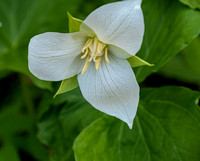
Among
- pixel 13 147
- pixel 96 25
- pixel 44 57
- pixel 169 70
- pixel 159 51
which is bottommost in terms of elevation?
pixel 13 147

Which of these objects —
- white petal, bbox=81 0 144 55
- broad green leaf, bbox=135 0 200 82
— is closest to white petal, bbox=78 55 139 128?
white petal, bbox=81 0 144 55

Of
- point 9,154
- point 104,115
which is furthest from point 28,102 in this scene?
point 104,115

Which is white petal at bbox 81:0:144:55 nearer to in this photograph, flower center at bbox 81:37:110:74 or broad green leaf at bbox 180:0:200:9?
flower center at bbox 81:37:110:74

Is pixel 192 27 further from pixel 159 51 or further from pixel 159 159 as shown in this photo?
pixel 159 159

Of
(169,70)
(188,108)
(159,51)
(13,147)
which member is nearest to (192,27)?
(159,51)

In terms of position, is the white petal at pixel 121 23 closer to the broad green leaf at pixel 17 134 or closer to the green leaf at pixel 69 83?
the green leaf at pixel 69 83

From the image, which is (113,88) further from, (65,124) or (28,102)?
(28,102)
